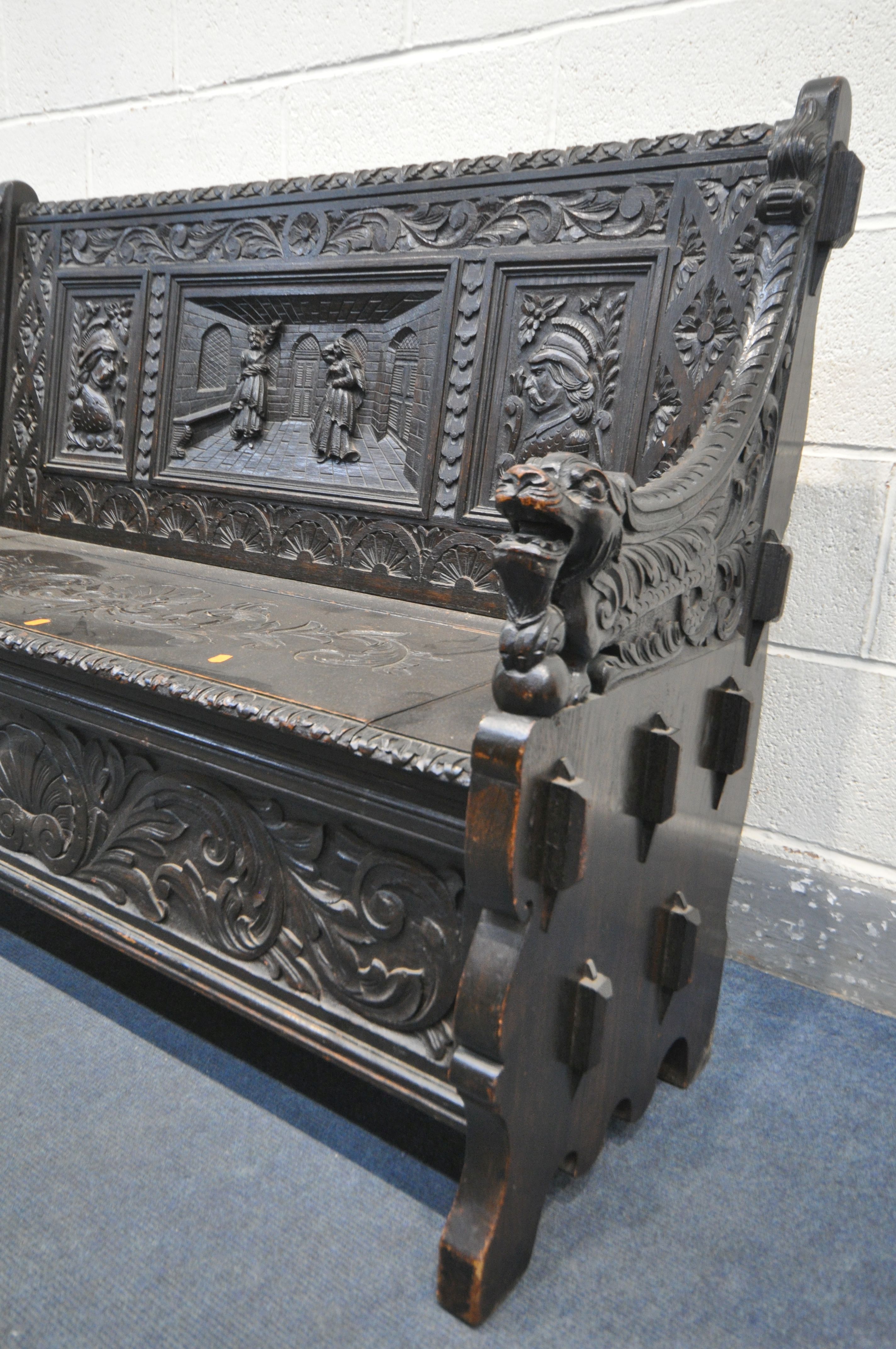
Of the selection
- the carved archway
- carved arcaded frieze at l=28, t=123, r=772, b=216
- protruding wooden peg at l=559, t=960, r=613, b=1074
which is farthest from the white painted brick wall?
protruding wooden peg at l=559, t=960, r=613, b=1074

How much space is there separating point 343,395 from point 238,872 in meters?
0.86

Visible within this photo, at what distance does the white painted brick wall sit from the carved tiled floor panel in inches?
23.4

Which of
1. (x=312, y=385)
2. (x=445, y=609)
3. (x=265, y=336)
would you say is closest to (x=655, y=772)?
(x=445, y=609)

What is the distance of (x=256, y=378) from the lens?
5.73 feet

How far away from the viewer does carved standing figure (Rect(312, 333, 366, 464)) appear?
64.5 inches

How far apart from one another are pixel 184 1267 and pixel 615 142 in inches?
58.5

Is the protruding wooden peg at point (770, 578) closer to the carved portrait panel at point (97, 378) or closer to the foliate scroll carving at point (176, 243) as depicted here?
the foliate scroll carving at point (176, 243)

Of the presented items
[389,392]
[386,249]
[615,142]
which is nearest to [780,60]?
[615,142]

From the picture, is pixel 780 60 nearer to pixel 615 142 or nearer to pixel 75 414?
pixel 615 142

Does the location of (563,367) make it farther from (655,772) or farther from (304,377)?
(655,772)

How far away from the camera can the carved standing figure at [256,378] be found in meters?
1.74

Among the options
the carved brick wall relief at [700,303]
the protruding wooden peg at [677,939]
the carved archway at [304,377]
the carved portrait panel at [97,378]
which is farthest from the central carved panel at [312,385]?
the protruding wooden peg at [677,939]

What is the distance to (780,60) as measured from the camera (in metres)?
1.52

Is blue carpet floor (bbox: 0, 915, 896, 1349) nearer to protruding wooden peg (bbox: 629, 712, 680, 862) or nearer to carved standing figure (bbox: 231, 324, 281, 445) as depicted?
protruding wooden peg (bbox: 629, 712, 680, 862)
